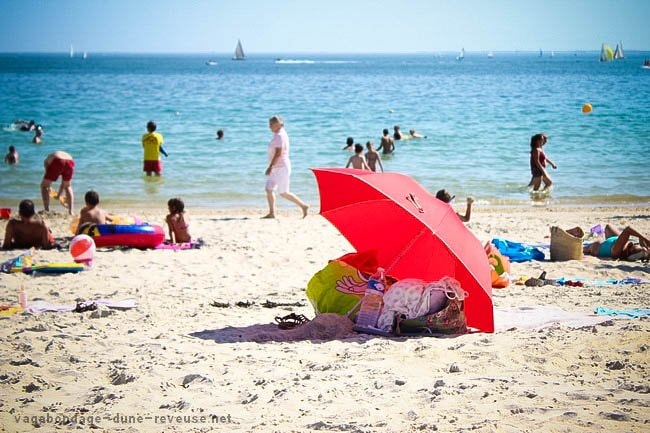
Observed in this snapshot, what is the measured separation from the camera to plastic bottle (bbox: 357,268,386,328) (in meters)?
5.88

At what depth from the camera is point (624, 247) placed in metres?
8.98

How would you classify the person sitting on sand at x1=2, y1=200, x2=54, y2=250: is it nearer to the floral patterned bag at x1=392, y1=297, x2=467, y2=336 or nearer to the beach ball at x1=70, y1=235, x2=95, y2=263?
the beach ball at x1=70, y1=235, x2=95, y2=263

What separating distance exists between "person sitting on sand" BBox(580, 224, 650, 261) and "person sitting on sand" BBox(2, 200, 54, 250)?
265 inches

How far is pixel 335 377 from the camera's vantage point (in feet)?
15.4

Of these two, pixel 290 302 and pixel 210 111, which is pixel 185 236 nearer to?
pixel 290 302

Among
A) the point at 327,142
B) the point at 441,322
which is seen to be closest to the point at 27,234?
the point at 441,322

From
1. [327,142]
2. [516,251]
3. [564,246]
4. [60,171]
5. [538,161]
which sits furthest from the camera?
[327,142]

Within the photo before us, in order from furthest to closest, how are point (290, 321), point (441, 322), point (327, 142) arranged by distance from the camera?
point (327, 142) → point (290, 321) → point (441, 322)

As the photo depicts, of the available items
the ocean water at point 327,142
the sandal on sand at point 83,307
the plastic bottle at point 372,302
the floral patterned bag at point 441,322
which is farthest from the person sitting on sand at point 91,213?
the floral patterned bag at point 441,322

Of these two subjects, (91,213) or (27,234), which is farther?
(91,213)

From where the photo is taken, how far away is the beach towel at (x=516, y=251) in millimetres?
8969

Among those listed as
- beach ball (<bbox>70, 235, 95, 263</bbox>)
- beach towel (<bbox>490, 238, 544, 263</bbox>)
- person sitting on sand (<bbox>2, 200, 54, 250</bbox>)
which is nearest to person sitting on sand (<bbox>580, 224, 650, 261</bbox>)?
beach towel (<bbox>490, 238, 544, 263</bbox>)

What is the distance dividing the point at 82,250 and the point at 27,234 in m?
1.51

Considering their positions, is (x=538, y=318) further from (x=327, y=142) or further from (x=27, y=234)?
(x=327, y=142)
